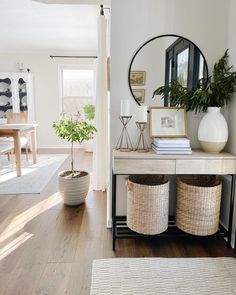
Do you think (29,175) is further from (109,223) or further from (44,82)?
(44,82)

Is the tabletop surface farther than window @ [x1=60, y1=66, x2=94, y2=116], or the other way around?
window @ [x1=60, y1=66, x2=94, y2=116]

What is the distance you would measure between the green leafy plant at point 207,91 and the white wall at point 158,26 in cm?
13

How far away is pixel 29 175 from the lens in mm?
4062

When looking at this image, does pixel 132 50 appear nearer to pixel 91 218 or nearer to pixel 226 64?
pixel 226 64

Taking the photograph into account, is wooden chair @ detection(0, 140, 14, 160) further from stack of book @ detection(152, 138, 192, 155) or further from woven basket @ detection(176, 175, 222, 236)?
woven basket @ detection(176, 175, 222, 236)

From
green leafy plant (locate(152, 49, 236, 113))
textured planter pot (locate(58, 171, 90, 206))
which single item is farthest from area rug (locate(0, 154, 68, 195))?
green leafy plant (locate(152, 49, 236, 113))

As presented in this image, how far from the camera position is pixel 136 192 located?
→ 2078 millimetres

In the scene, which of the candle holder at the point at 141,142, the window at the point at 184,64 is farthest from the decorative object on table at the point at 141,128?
the window at the point at 184,64

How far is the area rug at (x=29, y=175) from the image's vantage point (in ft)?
11.3

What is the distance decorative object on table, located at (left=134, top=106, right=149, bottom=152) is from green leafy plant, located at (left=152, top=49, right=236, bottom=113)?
26 cm

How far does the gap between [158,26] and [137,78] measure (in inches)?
18.4

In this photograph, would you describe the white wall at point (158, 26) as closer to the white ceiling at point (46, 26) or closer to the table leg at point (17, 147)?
the white ceiling at point (46, 26)

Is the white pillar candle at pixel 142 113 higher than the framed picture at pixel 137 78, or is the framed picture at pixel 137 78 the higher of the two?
the framed picture at pixel 137 78

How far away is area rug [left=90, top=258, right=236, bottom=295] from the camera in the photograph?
1643 mm
